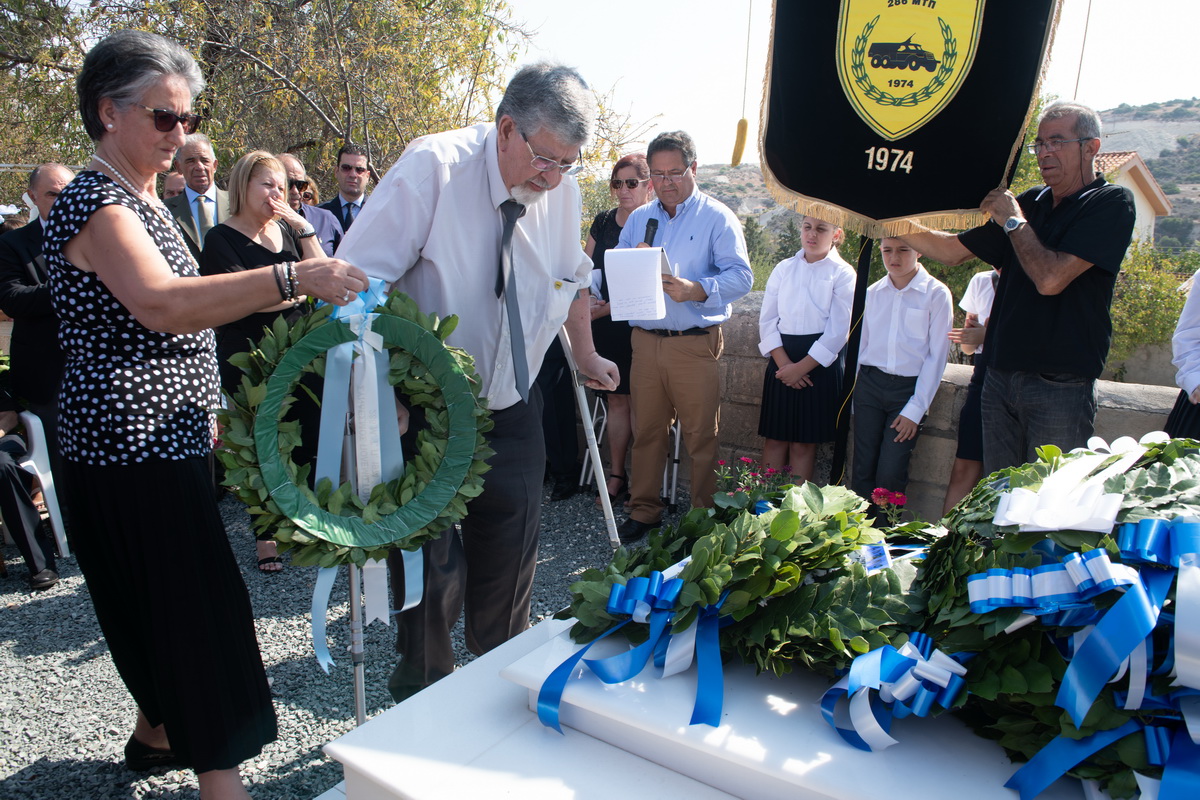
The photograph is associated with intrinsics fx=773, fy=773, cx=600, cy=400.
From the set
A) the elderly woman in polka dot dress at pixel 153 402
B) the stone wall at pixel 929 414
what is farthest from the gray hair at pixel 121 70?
the stone wall at pixel 929 414

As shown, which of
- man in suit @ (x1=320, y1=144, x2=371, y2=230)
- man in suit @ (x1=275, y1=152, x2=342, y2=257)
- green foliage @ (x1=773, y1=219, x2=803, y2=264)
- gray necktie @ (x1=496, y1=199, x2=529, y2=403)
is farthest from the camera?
green foliage @ (x1=773, y1=219, x2=803, y2=264)

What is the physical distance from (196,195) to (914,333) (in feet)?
14.9

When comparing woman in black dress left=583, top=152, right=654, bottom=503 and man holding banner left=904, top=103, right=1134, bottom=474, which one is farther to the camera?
woman in black dress left=583, top=152, right=654, bottom=503

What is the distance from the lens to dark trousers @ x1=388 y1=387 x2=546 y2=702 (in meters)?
2.57

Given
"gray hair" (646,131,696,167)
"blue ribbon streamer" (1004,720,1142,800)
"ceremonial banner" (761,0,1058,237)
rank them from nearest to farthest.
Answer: "blue ribbon streamer" (1004,720,1142,800)
"ceremonial banner" (761,0,1058,237)
"gray hair" (646,131,696,167)

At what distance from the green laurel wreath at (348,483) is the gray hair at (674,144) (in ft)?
9.82

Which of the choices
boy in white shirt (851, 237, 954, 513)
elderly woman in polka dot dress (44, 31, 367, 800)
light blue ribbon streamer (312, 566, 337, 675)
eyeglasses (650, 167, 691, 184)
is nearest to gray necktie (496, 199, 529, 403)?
elderly woman in polka dot dress (44, 31, 367, 800)

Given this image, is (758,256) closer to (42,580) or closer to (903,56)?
(903,56)

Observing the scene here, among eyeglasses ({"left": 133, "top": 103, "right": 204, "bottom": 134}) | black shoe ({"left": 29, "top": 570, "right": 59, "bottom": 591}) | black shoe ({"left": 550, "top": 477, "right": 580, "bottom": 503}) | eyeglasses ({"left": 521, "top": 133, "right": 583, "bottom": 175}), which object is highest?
eyeglasses ({"left": 133, "top": 103, "right": 204, "bottom": 134})

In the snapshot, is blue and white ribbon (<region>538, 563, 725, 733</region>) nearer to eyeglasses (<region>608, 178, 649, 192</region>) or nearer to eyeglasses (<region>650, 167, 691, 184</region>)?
eyeglasses (<region>650, 167, 691, 184</region>)

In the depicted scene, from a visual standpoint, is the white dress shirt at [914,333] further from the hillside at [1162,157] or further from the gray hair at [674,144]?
the hillside at [1162,157]

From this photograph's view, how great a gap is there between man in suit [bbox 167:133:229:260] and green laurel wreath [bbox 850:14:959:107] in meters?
3.70

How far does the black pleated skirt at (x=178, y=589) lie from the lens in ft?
6.88

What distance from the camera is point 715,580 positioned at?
5.28 feet
